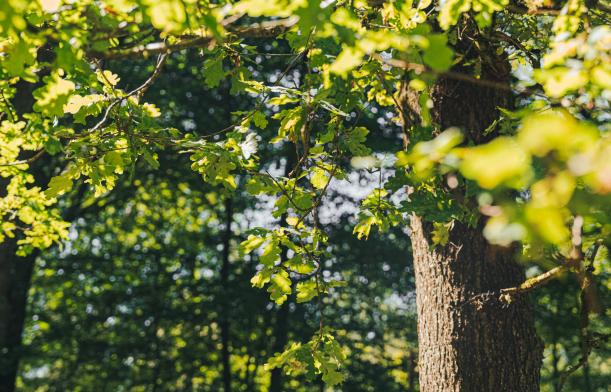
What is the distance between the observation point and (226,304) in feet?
41.0

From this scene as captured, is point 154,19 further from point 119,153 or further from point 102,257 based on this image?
point 102,257

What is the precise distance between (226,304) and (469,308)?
9890 millimetres

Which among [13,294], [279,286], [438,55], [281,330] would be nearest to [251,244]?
[279,286]

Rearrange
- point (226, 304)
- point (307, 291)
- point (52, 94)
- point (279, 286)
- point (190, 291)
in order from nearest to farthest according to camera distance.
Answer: point (52, 94) < point (279, 286) < point (307, 291) < point (226, 304) < point (190, 291)

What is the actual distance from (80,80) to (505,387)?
2.86 m

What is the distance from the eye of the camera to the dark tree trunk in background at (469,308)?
3.12 meters

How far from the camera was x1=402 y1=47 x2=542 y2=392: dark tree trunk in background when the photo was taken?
312 centimetres

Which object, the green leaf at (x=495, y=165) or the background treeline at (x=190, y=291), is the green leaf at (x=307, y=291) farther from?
the background treeline at (x=190, y=291)

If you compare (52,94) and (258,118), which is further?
(258,118)

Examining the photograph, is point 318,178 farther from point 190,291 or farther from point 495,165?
point 190,291

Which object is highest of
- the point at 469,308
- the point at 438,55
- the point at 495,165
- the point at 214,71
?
the point at 214,71

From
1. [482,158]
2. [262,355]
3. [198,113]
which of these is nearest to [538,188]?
[482,158]

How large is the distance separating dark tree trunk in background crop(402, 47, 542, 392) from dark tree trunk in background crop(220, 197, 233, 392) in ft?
31.3

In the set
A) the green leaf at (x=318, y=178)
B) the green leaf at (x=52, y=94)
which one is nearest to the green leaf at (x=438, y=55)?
the green leaf at (x=52, y=94)
